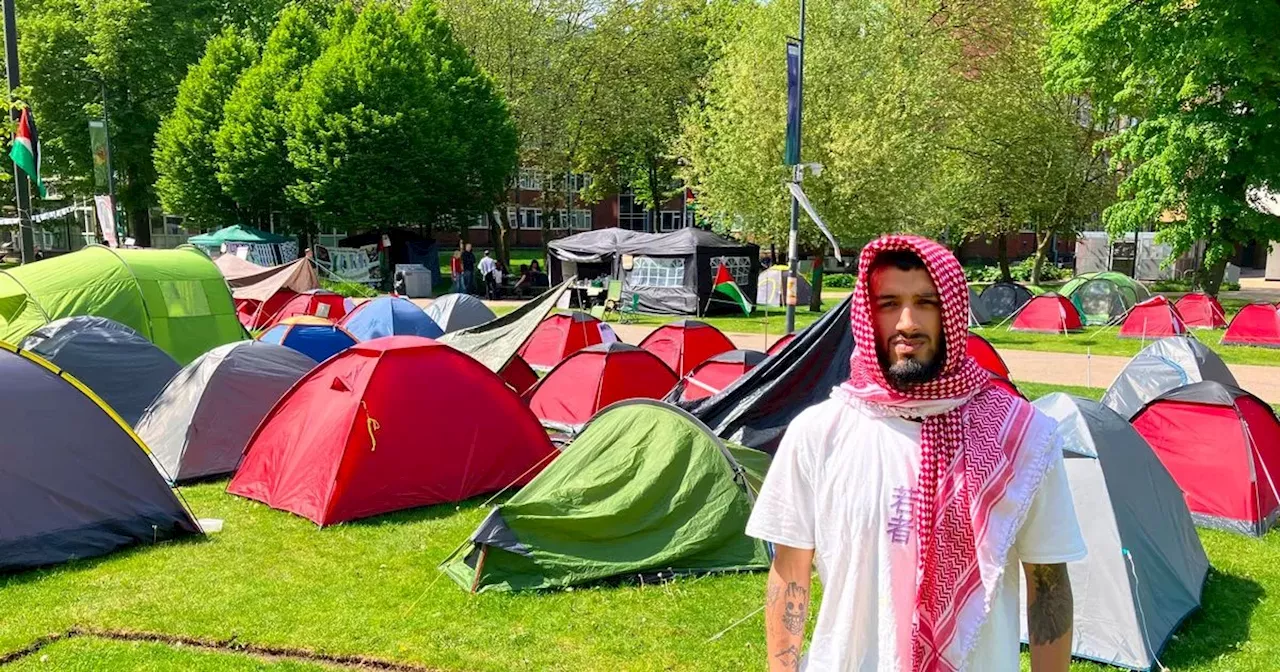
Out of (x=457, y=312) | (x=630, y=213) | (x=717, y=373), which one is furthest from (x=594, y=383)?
(x=630, y=213)

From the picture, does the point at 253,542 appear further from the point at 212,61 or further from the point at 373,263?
the point at 212,61

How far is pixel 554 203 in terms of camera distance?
39.8 m

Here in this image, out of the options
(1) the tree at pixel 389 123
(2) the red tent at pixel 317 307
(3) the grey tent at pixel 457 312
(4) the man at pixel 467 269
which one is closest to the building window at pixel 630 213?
(1) the tree at pixel 389 123

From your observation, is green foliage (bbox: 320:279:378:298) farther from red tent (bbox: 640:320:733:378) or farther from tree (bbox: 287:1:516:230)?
red tent (bbox: 640:320:733:378)

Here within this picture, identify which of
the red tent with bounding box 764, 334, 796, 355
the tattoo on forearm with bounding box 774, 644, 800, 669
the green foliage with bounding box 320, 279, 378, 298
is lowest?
the green foliage with bounding box 320, 279, 378, 298

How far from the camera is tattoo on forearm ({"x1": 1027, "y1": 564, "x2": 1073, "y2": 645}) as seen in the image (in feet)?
6.33

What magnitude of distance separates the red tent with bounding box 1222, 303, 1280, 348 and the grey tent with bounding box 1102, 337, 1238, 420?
1082cm

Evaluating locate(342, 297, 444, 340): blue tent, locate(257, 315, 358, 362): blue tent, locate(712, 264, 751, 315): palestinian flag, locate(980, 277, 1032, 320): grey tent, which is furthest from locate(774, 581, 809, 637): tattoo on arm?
locate(980, 277, 1032, 320): grey tent

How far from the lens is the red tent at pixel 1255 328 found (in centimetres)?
1877

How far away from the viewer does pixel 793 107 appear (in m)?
15.6

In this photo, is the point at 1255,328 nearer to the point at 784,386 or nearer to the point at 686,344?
the point at 686,344

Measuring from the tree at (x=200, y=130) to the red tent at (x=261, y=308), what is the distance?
1427 centimetres

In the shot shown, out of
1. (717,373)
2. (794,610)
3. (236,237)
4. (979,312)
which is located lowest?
(979,312)

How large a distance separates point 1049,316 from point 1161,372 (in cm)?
1326
